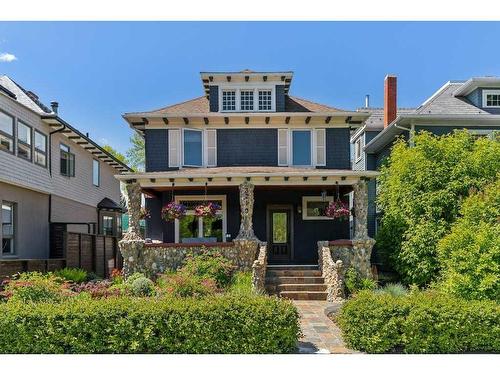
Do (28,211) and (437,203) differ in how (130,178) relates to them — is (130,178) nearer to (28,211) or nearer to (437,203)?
(28,211)

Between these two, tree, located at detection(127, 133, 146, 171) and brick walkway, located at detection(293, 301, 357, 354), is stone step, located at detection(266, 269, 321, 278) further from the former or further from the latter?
tree, located at detection(127, 133, 146, 171)

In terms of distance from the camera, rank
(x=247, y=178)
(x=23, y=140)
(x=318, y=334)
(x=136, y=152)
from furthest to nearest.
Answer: (x=136, y=152) < (x=23, y=140) < (x=247, y=178) < (x=318, y=334)

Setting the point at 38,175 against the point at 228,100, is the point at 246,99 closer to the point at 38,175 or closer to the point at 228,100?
the point at 228,100

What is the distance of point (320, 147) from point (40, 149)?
1043 centimetres

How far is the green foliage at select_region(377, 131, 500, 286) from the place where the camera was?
44.5 ft

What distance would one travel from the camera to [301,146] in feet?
56.0

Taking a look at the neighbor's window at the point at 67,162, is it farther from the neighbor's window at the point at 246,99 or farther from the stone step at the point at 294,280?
the stone step at the point at 294,280

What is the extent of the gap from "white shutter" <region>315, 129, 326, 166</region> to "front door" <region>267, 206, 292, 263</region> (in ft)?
7.15

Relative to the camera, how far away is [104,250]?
19141 millimetres

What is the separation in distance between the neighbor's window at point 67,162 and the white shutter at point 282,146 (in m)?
8.88

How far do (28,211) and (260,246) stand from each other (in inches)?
330

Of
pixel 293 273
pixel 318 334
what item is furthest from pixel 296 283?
pixel 318 334

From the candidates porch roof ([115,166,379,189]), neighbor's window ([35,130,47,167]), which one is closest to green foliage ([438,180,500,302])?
porch roof ([115,166,379,189])
